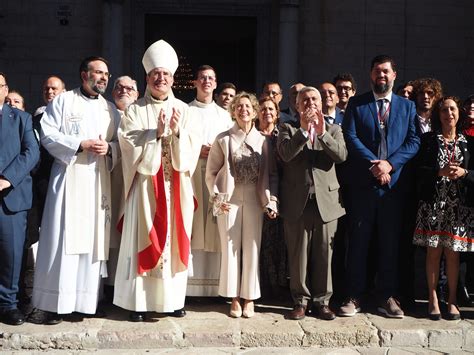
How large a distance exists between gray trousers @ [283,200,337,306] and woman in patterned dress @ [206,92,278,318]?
0.28 m

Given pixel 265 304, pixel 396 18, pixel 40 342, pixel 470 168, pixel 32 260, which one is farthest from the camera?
pixel 396 18

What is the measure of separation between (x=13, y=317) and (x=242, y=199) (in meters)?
2.02

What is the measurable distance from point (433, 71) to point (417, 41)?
0.53 meters

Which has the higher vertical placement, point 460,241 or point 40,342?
point 460,241

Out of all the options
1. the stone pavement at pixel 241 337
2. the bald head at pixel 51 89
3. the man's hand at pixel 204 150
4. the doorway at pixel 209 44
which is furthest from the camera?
the doorway at pixel 209 44

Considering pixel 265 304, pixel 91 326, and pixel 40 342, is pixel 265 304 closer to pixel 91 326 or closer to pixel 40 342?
pixel 91 326

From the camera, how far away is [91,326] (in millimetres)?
5059

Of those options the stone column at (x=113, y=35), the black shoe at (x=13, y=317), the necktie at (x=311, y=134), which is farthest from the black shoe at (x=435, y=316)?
the stone column at (x=113, y=35)

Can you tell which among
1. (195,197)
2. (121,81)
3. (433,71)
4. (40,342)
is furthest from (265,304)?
(433,71)

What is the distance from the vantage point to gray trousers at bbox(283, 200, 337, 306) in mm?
5215

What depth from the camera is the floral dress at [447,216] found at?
5.20 meters

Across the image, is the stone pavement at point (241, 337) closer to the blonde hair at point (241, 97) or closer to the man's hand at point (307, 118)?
the man's hand at point (307, 118)

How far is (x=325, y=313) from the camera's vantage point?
17.2ft

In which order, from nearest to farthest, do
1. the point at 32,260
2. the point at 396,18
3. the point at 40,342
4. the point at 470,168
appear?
the point at 40,342 < the point at 470,168 < the point at 32,260 < the point at 396,18
